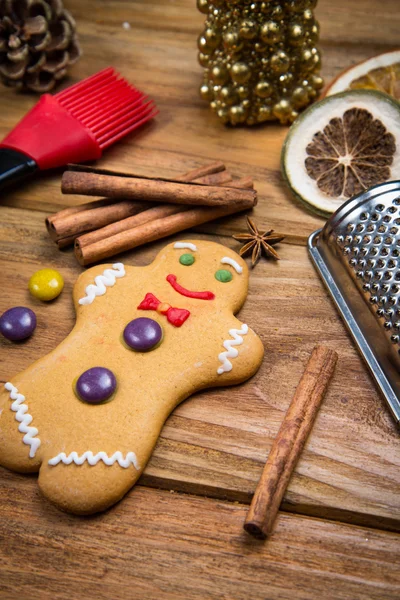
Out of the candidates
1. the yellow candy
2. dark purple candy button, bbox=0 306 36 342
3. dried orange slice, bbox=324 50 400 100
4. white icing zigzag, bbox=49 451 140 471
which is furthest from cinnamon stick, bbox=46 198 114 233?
dried orange slice, bbox=324 50 400 100

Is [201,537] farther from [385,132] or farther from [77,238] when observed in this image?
[385,132]

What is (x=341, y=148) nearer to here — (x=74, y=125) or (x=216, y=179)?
(x=216, y=179)

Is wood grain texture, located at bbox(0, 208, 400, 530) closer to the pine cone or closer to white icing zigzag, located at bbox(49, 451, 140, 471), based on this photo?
white icing zigzag, located at bbox(49, 451, 140, 471)

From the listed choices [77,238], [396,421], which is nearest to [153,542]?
[396,421]

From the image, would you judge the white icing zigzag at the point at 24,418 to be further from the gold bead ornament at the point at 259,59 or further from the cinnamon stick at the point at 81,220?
the gold bead ornament at the point at 259,59

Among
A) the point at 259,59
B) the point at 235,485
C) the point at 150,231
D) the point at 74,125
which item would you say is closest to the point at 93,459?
the point at 235,485

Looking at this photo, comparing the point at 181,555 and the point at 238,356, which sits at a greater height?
the point at 238,356
